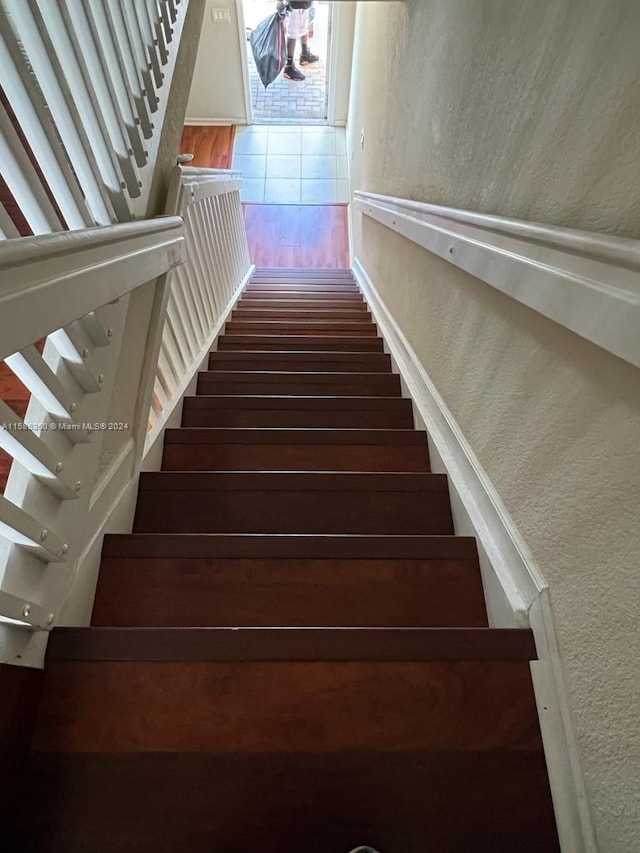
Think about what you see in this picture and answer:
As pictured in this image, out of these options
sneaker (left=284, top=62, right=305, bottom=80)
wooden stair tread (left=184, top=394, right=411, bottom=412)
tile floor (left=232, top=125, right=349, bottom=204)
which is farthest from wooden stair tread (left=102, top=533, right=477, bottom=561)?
sneaker (left=284, top=62, right=305, bottom=80)

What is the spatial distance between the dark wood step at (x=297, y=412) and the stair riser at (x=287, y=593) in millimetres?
812

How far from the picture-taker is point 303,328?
3.16m

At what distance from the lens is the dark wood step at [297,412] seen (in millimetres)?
1966

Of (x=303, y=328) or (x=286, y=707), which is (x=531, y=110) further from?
(x=303, y=328)

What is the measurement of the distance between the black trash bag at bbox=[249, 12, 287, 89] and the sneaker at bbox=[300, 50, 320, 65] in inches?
11.5

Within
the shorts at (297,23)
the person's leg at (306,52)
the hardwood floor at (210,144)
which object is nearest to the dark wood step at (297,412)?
the hardwood floor at (210,144)

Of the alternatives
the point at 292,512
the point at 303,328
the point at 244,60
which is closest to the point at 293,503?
the point at 292,512

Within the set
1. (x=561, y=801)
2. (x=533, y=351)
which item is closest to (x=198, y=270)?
(x=533, y=351)

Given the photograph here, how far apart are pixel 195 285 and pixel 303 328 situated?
0.91 metres

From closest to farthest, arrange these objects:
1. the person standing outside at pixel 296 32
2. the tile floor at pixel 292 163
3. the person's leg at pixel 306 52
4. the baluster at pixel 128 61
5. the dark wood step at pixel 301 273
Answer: the baluster at pixel 128 61, the dark wood step at pixel 301 273, the person standing outside at pixel 296 32, the tile floor at pixel 292 163, the person's leg at pixel 306 52

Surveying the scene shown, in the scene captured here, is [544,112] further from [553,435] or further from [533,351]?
[553,435]

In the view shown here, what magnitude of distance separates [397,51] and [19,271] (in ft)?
10.1

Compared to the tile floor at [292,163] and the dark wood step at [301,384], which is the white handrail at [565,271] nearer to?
the dark wood step at [301,384]

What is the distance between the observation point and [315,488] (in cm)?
149
